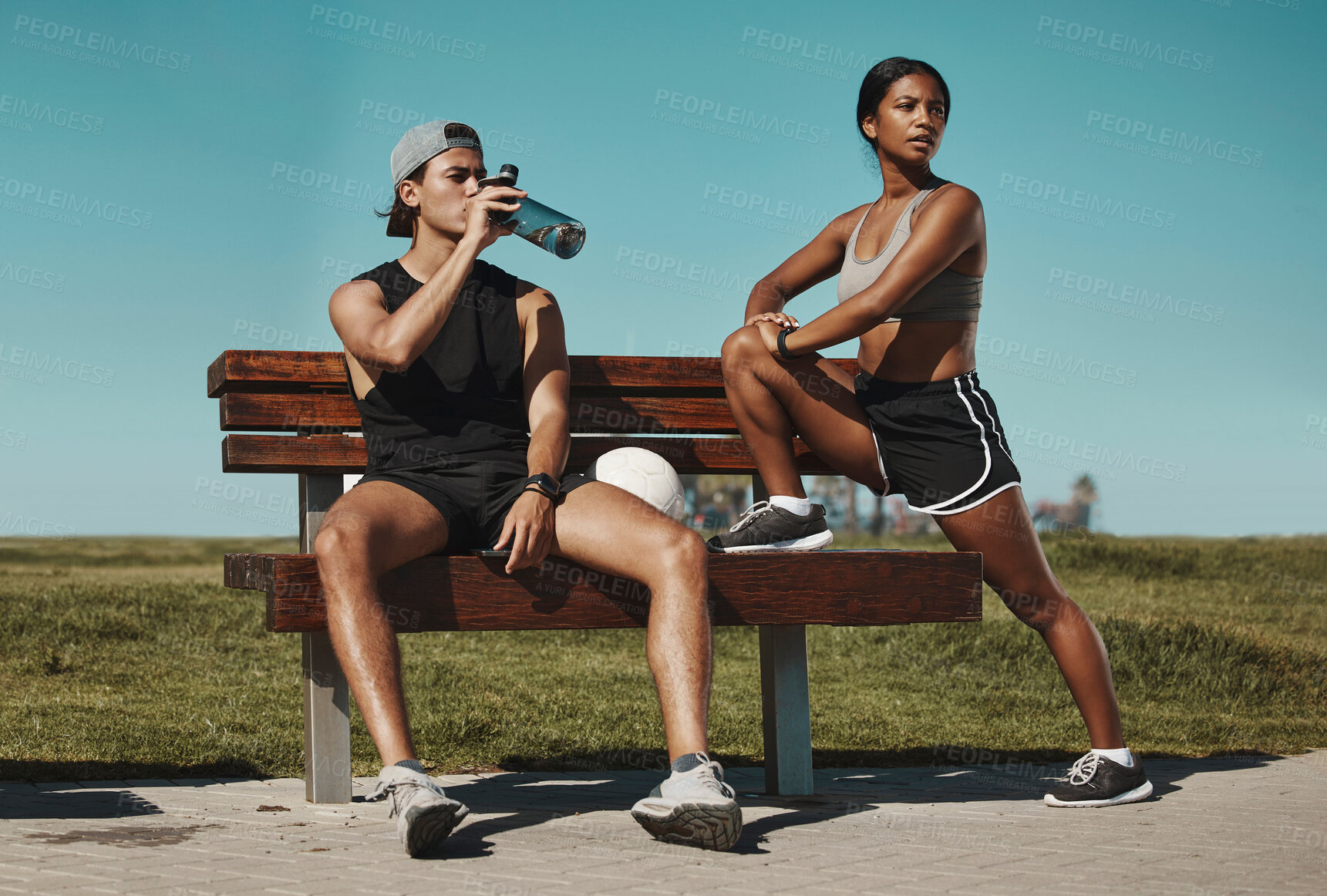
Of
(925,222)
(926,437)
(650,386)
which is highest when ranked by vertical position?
(925,222)

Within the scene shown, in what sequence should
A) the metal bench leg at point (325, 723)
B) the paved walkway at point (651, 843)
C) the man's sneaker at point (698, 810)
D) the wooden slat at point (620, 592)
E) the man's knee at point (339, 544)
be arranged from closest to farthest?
the paved walkway at point (651, 843), the man's sneaker at point (698, 810), the man's knee at point (339, 544), the wooden slat at point (620, 592), the metal bench leg at point (325, 723)

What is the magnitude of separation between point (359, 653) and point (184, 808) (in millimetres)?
1148

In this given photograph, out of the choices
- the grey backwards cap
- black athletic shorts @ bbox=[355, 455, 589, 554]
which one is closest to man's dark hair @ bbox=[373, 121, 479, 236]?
the grey backwards cap

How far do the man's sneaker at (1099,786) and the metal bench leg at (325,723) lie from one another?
2.17 metres

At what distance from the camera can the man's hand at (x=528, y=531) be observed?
10.6 ft

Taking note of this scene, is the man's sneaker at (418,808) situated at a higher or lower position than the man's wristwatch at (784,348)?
lower

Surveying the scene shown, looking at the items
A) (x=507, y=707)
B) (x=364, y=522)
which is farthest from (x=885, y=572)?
(x=507, y=707)

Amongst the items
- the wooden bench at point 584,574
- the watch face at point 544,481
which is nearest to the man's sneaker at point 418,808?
the wooden bench at point 584,574

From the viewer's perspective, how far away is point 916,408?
3.87 m

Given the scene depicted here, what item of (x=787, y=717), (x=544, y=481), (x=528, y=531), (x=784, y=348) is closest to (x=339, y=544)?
(x=528, y=531)

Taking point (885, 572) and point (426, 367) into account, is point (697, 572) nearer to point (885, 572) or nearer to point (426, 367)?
point (885, 572)

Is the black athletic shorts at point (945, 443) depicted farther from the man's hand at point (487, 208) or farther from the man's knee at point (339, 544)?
the man's knee at point (339, 544)

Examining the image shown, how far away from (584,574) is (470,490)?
0.42 meters

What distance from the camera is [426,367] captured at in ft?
12.0
